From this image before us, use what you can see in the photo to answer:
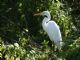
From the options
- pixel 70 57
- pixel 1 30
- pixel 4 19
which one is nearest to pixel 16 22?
pixel 4 19

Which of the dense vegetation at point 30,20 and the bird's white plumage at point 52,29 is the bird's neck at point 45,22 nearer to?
the bird's white plumage at point 52,29

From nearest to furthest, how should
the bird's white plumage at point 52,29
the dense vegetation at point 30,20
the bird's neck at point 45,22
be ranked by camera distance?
the dense vegetation at point 30,20 < the bird's white plumage at point 52,29 < the bird's neck at point 45,22

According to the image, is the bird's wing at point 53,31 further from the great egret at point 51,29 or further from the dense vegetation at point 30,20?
the dense vegetation at point 30,20

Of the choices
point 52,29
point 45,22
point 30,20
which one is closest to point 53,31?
point 52,29

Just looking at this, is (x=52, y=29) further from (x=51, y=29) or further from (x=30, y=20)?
(x=30, y=20)

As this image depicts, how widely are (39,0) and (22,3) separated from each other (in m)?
0.49

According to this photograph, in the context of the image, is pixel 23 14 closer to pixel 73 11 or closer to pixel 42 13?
pixel 42 13

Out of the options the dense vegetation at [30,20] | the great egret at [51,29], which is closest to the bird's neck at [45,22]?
the great egret at [51,29]

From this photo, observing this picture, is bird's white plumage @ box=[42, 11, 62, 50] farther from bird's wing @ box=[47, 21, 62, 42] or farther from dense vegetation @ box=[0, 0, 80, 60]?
dense vegetation @ box=[0, 0, 80, 60]

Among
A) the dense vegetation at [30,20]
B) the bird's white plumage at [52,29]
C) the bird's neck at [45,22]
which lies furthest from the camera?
the bird's neck at [45,22]

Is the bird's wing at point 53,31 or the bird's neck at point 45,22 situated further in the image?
the bird's neck at point 45,22

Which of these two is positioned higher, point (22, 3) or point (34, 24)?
point (22, 3)

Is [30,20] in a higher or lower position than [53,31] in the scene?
higher

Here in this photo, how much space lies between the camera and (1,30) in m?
6.58
